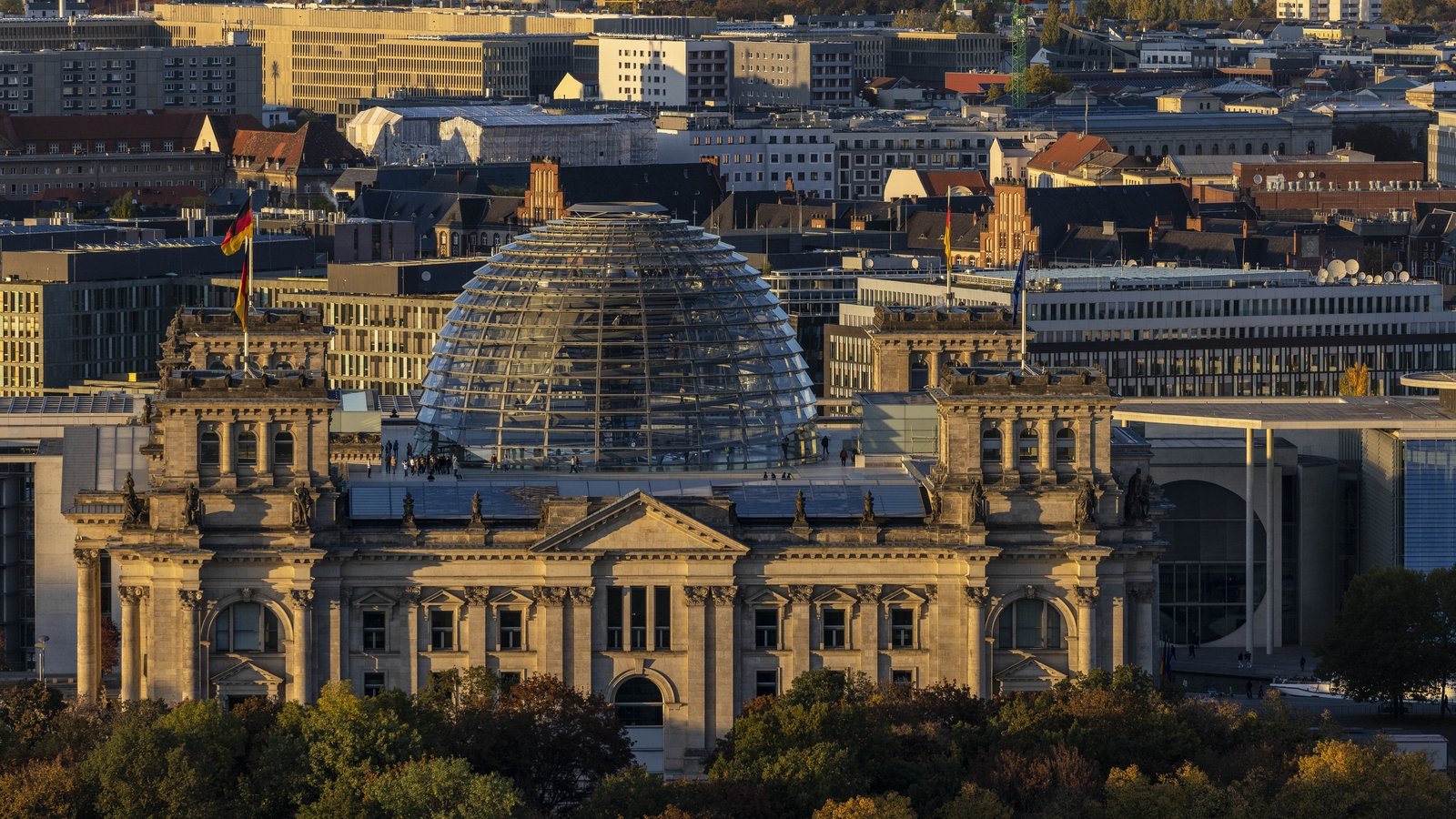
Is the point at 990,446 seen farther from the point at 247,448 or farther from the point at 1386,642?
the point at 1386,642

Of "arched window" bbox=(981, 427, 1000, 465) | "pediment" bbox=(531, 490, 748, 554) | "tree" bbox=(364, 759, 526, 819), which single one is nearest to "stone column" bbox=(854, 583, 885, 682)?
"pediment" bbox=(531, 490, 748, 554)

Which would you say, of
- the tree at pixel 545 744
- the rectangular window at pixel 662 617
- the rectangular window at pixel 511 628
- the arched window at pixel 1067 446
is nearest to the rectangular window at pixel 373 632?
the rectangular window at pixel 511 628

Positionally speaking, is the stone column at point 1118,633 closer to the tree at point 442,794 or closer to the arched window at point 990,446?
the arched window at point 990,446

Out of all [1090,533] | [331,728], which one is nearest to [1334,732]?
[1090,533]

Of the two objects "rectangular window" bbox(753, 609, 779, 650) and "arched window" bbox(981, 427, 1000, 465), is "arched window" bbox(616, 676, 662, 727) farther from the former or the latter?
"arched window" bbox(981, 427, 1000, 465)

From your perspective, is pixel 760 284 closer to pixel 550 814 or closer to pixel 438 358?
pixel 438 358

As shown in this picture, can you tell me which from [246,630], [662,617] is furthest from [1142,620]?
[246,630]
